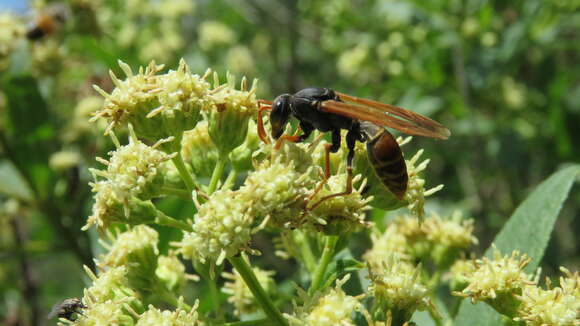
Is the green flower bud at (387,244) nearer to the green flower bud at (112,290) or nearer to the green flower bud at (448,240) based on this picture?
the green flower bud at (448,240)

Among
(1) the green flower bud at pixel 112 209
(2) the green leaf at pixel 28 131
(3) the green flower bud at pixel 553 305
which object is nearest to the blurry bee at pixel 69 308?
(1) the green flower bud at pixel 112 209

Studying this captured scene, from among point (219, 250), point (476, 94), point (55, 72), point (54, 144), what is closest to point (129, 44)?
point (55, 72)

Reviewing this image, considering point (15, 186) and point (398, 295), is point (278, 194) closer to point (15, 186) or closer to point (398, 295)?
point (398, 295)

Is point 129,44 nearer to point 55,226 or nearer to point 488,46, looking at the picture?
point 55,226

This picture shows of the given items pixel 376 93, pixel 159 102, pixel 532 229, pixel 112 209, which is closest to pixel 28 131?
pixel 159 102

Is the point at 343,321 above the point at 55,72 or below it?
below
